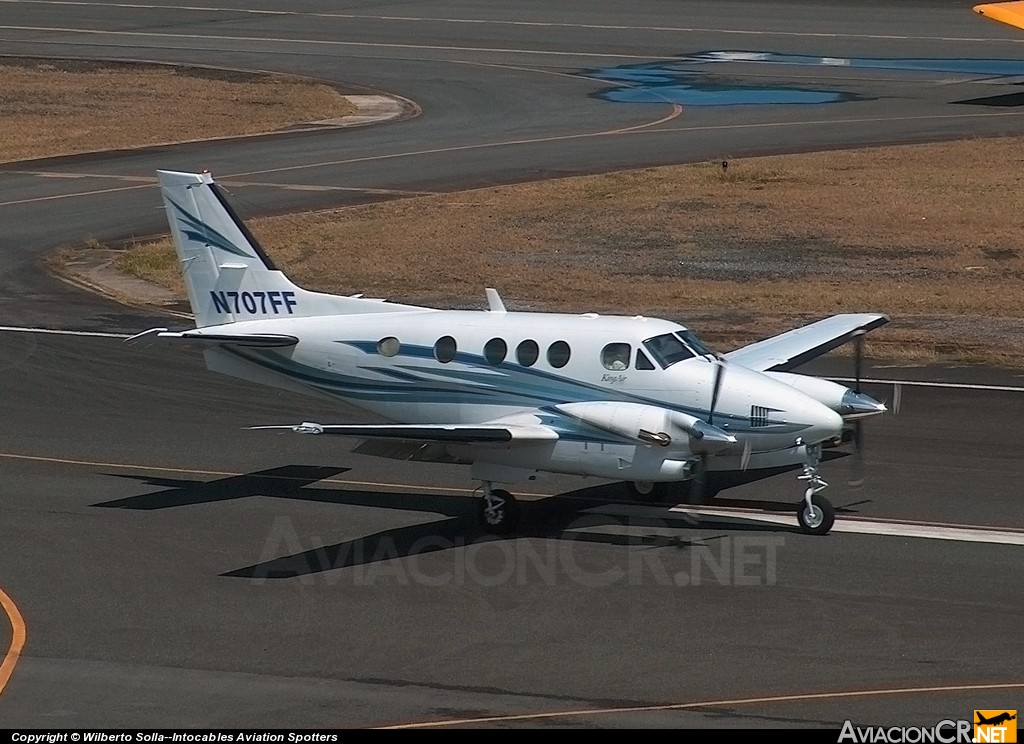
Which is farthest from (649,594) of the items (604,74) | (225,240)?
(604,74)

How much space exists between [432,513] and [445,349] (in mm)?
2497

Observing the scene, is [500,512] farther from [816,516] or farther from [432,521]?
A: [816,516]

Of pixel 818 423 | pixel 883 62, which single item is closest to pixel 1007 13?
pixel 883 62

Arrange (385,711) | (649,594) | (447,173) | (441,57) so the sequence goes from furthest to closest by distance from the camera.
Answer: (441,57) → (447,173) → (649,594) → (385,711)

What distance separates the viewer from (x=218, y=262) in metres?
25.2

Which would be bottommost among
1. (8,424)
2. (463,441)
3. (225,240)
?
(8,424)

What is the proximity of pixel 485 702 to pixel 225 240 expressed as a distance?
11412 millimetres

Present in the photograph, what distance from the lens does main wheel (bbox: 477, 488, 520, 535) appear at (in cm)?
2186

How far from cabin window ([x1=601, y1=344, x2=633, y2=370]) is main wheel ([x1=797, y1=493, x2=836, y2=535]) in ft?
10.4

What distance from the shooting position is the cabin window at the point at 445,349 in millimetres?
22797

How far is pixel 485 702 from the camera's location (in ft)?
54.0

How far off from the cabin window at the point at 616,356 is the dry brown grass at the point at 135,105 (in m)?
40.2

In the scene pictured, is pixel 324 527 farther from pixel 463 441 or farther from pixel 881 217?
pixel 881 217

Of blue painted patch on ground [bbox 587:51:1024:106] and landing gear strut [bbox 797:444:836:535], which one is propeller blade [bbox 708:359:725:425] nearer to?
landing gear strut [bbox 797:444:836:535]
